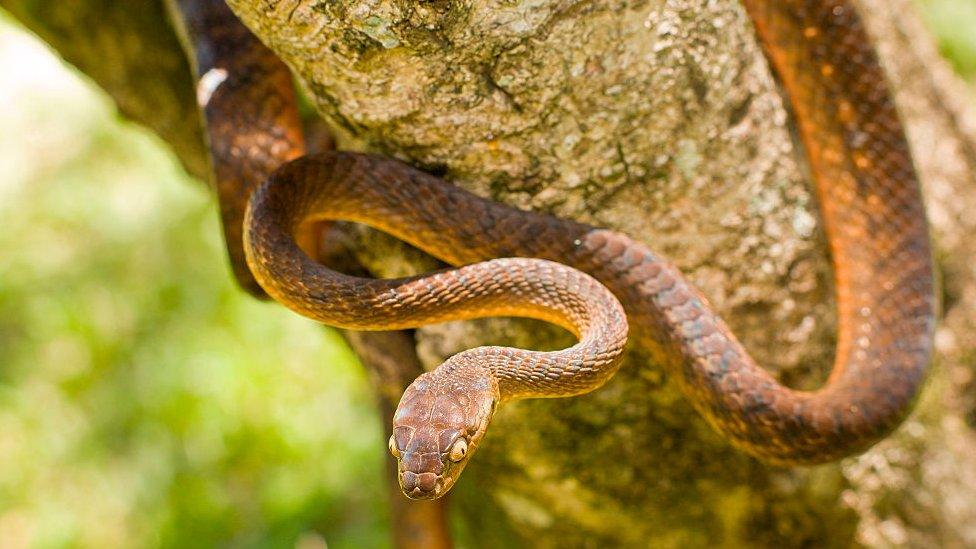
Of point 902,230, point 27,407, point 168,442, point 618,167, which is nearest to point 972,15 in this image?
point 902,230

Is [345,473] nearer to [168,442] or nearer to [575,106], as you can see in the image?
[168,442]

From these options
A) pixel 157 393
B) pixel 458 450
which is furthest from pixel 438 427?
pixel 157 393

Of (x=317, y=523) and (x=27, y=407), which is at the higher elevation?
(x=317, y=523)

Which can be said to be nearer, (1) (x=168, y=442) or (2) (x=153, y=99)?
(2) (x=153, y=99)

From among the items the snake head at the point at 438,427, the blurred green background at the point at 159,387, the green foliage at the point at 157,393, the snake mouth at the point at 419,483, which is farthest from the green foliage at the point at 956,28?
the snake mouth at the point at 419,483

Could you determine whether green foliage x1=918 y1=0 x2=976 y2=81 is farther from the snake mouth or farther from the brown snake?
the snake mouth

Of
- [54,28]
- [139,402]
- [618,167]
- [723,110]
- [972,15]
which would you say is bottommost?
[139,402]

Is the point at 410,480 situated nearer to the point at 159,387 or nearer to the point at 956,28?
the point at 159,387
